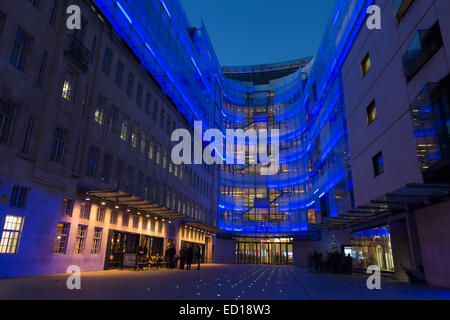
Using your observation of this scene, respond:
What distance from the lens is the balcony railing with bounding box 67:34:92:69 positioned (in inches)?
761

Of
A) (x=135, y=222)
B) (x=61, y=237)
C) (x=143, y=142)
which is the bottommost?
(x=61, y=237)

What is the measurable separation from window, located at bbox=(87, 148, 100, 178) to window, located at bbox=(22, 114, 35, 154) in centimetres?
530

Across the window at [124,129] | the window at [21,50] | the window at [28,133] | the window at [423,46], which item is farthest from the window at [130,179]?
the window at [423,46]

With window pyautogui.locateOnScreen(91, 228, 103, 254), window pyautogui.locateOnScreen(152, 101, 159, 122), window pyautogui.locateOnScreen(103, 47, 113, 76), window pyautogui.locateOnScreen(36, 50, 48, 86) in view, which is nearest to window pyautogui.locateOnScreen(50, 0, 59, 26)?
window pyautogui.locateOnScreen(36, 50, 48, 86)

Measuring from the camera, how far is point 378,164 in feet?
72.3

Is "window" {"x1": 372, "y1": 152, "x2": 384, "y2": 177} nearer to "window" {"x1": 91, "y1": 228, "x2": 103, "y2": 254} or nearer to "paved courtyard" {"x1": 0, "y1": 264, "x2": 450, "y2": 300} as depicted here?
"paved courtyard" {"x1": 0, "y1": 264, "x2": 450, "y2": 300}

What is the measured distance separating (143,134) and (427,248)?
78.4ft

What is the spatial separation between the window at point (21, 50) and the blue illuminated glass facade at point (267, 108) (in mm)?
9730

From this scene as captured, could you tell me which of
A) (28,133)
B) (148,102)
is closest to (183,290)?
(28,133)

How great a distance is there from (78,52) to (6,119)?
6.85 meters

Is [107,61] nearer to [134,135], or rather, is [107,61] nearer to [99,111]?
[99,111]

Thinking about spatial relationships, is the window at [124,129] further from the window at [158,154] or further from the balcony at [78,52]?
the window at [158,154]

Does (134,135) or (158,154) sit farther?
(158,154)
